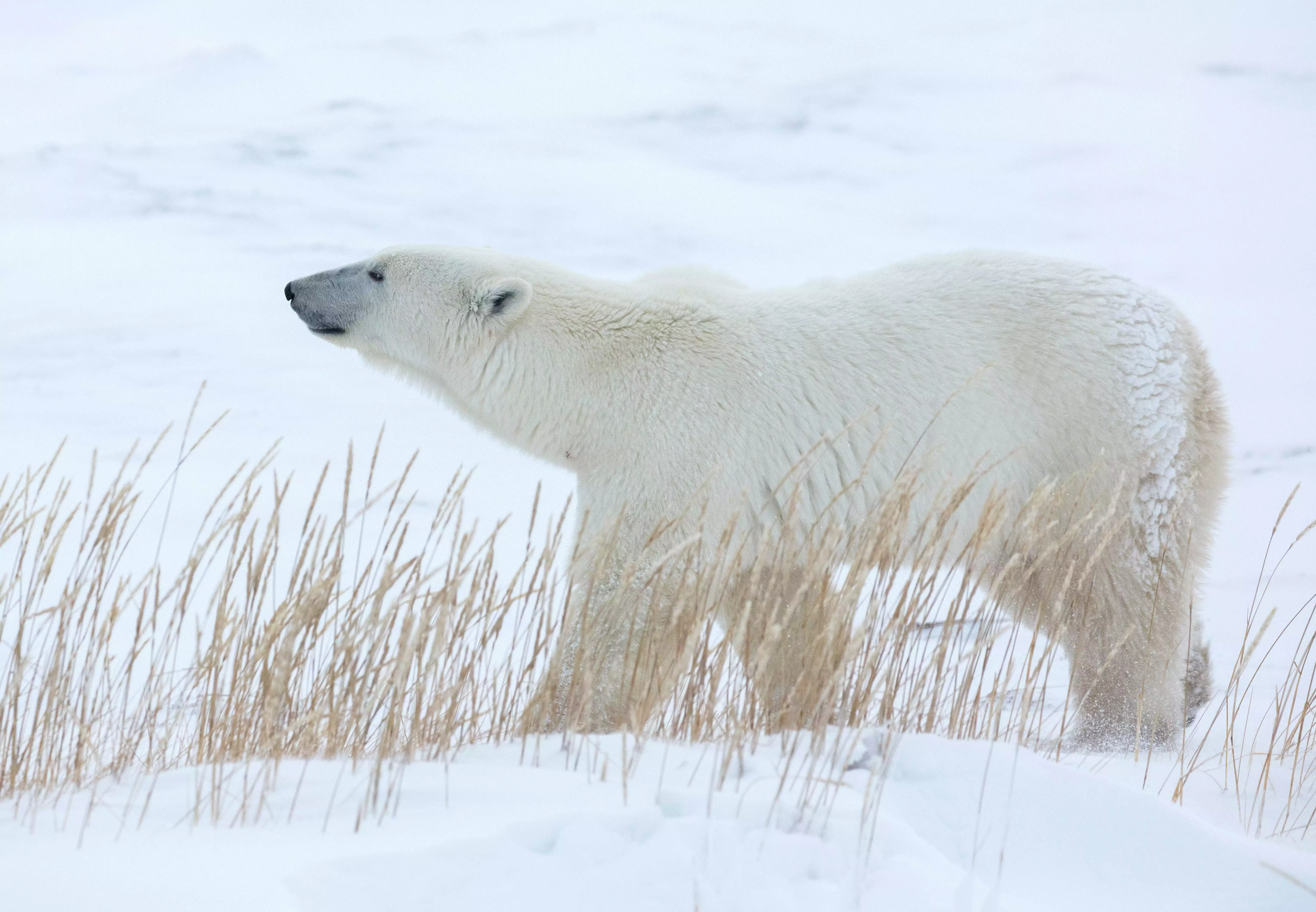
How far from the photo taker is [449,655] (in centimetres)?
307

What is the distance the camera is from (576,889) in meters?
1.83

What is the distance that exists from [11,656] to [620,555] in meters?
1.85

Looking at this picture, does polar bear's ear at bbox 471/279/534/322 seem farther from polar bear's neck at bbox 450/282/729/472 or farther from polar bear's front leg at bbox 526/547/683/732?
polar bear's front leg at bbox 526/547/683/732

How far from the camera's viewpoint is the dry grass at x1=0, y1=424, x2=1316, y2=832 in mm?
2551

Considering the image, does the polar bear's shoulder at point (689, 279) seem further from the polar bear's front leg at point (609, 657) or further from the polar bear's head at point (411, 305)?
the polar bear's front leg at point (609, 657)

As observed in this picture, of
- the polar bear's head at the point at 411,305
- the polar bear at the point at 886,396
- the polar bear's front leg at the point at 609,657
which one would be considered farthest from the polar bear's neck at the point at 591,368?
the polar bear's front leg at the point at 609,657

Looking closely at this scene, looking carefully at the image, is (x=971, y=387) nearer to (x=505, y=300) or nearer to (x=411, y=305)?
(x=505, y=300)

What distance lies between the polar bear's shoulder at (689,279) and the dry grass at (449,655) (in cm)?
125

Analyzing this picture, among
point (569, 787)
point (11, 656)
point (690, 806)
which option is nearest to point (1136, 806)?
point (690, 806)

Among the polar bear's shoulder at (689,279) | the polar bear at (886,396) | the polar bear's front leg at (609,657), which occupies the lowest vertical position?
the polar bear's front leg at (609,657)

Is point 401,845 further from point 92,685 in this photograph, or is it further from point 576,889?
point 92,685

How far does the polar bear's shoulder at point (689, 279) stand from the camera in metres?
4.40

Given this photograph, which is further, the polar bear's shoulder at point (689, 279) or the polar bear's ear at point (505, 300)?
the polar bear's shoulder at point (689, 279)

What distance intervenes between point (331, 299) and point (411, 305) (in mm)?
333
